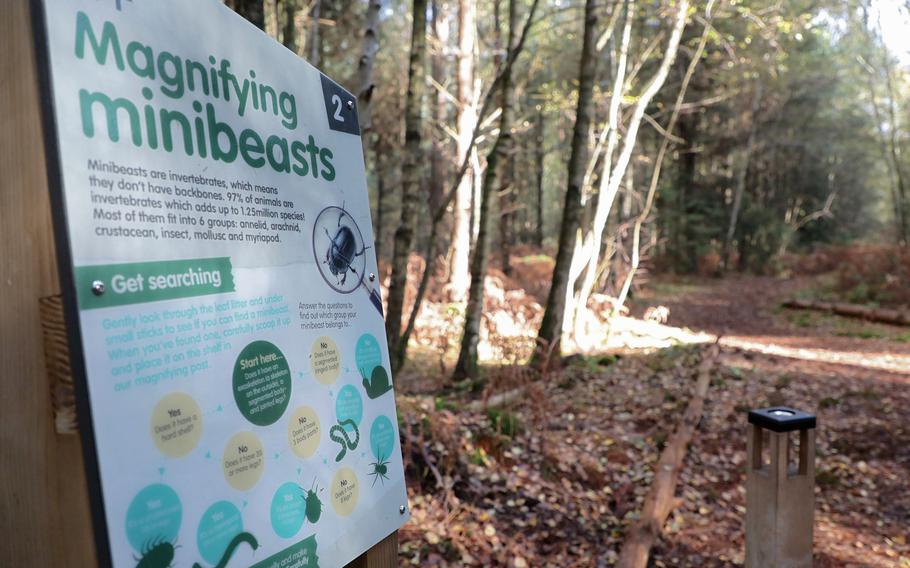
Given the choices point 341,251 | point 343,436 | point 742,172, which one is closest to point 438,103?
point 341,251

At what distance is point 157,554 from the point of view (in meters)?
1.05

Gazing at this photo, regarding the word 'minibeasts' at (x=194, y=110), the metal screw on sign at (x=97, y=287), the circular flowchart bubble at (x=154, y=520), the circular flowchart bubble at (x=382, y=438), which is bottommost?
the circular flowchart bubble at (x=382, y=438)

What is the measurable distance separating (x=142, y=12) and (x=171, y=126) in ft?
0.72

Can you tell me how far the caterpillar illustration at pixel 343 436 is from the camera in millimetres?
1468

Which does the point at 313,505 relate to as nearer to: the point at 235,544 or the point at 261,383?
the point at 235,544

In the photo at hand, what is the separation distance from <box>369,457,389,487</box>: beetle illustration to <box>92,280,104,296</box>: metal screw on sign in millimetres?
845

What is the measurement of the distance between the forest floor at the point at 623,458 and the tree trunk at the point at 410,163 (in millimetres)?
1037

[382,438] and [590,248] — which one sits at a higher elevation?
[590,248]

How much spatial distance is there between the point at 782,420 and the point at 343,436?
2.34 meters

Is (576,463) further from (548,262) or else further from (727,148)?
(727,148)

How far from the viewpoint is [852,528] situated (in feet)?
12.7

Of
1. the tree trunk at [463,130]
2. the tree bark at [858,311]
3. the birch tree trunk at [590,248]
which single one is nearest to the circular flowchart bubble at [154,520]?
the birch tree trunk at [590,248]

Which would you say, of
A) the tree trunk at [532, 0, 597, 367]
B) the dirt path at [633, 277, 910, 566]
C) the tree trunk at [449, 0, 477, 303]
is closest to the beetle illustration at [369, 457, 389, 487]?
the dirt path at [633, 277, 910, 566]

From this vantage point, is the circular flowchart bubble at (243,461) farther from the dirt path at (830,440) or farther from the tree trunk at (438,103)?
the tree trunk at (438,103)
